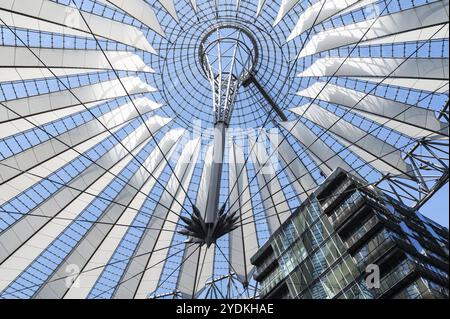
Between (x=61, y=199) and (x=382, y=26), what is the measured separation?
1905 centimetres

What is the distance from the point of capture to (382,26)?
75.4 feet

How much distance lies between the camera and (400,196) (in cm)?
2864

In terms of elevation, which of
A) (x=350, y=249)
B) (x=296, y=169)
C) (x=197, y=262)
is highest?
(x=296, y=169)

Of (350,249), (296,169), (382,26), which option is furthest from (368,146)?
(382,26)

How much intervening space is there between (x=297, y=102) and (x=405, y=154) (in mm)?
7621

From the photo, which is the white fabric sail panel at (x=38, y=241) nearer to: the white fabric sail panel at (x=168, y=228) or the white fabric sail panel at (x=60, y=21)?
the white fabric sail panel at (x=168, y=228)

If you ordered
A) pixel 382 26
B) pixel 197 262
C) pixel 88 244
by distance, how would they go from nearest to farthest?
pixel 382 26 < pixel 88 244 < pixel 197 262

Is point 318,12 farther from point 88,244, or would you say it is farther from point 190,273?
point 190,273

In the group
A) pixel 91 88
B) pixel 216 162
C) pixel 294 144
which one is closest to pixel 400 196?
pixel 294 144

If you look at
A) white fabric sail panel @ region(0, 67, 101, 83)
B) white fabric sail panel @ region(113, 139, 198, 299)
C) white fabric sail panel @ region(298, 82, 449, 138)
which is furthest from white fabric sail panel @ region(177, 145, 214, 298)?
white fabric sail panel @ region(0, 67, 101, 83)

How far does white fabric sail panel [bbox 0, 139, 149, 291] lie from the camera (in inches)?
1033

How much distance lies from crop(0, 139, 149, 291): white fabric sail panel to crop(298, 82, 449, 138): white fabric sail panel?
43.9 ft
